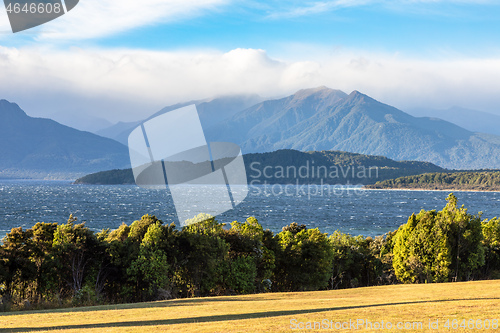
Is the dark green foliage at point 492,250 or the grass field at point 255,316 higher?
the grass field at point 255,316

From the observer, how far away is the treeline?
29094 millimetres

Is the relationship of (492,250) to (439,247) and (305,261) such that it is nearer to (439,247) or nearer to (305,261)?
(439,247)

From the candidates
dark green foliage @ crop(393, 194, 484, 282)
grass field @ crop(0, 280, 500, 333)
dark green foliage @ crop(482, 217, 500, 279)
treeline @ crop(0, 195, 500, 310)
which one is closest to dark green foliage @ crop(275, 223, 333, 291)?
treeline @ crop(0, 195, 500, 310)

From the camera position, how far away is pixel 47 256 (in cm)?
2936

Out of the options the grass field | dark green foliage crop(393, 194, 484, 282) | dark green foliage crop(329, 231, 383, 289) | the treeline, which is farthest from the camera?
dark green foliage crop(329, 231, 383, 289)

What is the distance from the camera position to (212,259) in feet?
111

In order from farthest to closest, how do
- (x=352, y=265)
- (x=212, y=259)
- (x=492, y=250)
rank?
1. (x=352, y=265)
2. (x=492, y=250)
3. (x=212, y=259)

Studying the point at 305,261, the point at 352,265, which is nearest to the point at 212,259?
the point at 305,261

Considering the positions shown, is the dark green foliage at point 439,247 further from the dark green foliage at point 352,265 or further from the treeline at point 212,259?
the dark green foliage at point 352,265

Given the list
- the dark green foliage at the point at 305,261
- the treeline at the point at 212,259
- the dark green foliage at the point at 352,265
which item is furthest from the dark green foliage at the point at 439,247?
the dark green foliage at the point at 305,261

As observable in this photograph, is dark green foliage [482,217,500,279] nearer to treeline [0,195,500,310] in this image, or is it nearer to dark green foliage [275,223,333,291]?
treeline [0,195,500,310]

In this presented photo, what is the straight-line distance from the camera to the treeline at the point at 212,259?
29.1 m

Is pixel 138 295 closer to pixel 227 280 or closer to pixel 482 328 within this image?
pixel 227 280

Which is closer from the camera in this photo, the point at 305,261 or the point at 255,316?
the point at 255,316
